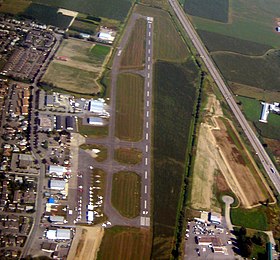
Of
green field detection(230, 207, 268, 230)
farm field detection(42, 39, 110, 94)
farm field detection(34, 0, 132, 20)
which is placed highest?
farm field detection(34, 0, 132, 20)

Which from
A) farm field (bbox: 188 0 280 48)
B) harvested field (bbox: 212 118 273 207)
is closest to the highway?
harvested field (bbox: 212 118 273 207)

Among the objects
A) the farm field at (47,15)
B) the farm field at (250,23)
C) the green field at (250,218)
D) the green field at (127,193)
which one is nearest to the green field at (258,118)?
the green field at (250,218)

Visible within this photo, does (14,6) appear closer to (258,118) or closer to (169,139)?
(169,139)

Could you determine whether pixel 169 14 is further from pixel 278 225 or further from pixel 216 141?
pixel 278 225

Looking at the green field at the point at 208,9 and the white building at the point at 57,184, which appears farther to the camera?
the green field at the point at 208,9

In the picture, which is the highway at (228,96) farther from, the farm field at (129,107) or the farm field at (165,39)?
the farm field at (129,107)

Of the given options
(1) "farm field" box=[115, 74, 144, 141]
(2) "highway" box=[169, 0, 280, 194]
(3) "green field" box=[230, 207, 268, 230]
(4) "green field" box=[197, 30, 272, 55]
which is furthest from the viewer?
(4) "green field" box=[197, 30, 272, 55]

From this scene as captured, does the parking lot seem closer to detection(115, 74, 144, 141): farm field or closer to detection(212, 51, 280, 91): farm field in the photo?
detection(115, 74, 144, 141): farm field

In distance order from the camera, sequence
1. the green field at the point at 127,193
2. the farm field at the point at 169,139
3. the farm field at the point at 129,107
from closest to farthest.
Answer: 1. the farm field at the point at 169,139
2. the green field at the point at 127,193
3. the farm field at the point at 129,107
